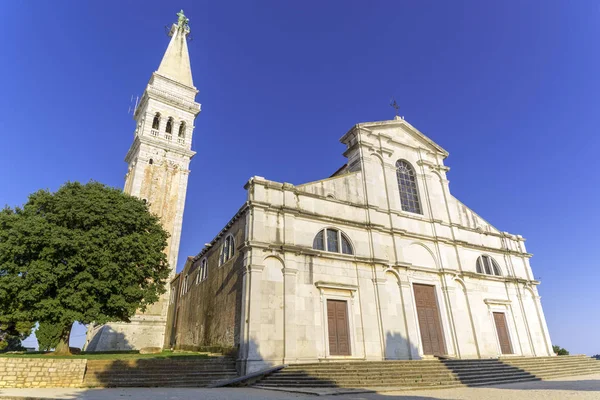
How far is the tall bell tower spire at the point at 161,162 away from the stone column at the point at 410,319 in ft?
70.1

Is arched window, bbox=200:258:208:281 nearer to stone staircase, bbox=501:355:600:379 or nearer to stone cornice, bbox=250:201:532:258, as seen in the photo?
stone cornice, bbox=250:201:532:258

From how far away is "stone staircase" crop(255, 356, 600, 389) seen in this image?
12.9 meters

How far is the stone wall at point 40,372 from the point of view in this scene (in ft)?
39.0

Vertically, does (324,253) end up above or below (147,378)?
above

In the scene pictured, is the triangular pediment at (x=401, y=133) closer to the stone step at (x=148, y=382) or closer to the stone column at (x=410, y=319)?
the stone column at (x=410, y=319)

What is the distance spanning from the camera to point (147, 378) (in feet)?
44.2

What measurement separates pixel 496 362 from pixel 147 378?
52.9 feet

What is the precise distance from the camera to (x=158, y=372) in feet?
45.3

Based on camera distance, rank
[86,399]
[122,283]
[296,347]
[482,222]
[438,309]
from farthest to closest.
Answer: [482,222]
[438,309]
[122,283]
[296,347]
[86,399]

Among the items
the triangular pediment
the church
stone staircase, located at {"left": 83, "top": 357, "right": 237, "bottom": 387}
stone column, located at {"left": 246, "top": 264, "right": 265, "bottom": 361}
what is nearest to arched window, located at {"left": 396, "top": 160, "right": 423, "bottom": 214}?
the church

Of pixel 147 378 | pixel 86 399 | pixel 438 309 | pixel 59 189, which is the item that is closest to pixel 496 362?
pixel 438 309

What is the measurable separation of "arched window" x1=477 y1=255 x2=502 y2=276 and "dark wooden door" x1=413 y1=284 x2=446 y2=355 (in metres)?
4.97

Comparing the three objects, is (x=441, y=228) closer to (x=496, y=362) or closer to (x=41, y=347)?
(x=496, y=362)

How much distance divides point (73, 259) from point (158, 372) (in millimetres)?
7515
